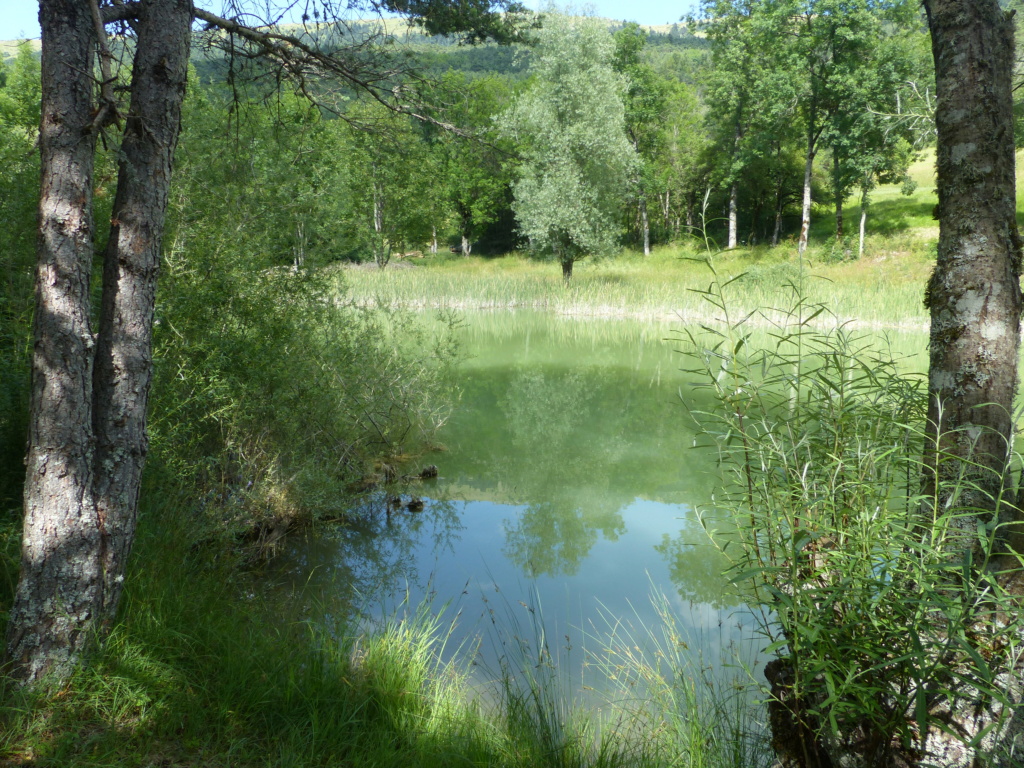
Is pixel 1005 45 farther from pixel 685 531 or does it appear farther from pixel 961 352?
pixel 685 531

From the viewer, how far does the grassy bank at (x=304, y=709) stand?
222 centimetres

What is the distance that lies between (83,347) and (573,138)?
22.4 m

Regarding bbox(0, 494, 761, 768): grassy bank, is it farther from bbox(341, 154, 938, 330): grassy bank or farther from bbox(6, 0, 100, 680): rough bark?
bbox(341, 154, 938, 330): grassy bank

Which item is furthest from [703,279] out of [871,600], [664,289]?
[871,600]

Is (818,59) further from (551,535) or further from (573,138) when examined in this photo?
(551,535)

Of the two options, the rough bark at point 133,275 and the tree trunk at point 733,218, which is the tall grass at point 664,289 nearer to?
the tree trunk at point 733,218

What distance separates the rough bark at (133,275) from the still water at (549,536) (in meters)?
1.49

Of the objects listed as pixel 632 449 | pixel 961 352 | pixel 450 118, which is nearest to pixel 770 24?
pixel 632 449

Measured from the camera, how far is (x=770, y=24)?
86.0 ft

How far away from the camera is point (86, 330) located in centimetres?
227

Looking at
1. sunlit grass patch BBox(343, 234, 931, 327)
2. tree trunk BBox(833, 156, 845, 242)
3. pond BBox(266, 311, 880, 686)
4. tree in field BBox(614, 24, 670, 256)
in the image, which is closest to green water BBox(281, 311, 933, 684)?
pond BBox(266, 311, 880, 686)

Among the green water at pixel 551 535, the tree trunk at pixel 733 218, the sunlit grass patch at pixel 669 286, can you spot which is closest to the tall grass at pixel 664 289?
the sunlit grass patch at pixel 669 286

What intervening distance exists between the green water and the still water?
0.04 feet

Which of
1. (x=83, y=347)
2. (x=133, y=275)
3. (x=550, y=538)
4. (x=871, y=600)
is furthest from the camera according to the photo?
(x=550, y=538)
